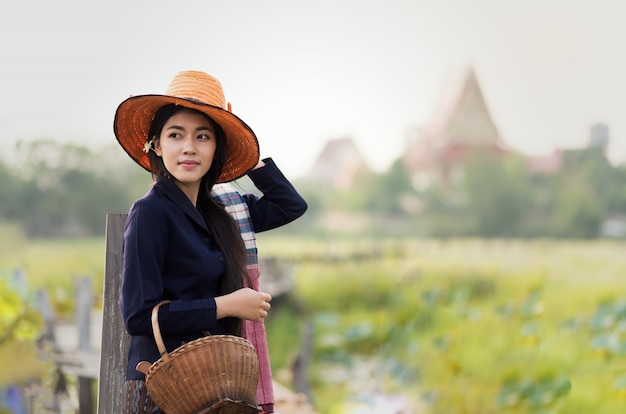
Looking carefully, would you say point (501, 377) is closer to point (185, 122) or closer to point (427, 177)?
point (427, 177)

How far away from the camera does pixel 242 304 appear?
155 cm

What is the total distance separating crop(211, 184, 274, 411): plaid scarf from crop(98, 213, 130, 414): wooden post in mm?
246

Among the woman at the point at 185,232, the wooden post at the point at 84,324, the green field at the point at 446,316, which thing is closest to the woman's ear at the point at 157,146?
the woman at the point at 185,232

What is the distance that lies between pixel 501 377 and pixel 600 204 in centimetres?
251

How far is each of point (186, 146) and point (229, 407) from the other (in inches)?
21.4

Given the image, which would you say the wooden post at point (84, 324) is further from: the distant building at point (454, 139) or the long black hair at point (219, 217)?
the distant building at point (454, 139)

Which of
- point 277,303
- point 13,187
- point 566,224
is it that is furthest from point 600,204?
point 13,187

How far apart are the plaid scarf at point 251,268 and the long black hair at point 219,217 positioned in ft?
0.23

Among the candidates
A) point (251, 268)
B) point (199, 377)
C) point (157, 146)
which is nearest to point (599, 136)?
point (251, 268)

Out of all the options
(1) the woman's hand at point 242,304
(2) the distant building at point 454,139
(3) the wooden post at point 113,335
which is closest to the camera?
(1) the woman's hand at point 242,304

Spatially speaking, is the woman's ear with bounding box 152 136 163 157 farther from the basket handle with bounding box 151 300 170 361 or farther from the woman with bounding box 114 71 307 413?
the basket handle with bounding box 151 300 170 361

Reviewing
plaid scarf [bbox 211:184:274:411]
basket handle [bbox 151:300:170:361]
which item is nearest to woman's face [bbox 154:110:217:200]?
plaid scarf [bbox 211:184:274:411]

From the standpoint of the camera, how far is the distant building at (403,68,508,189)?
341 inches

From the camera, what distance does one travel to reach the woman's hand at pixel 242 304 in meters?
1.53
